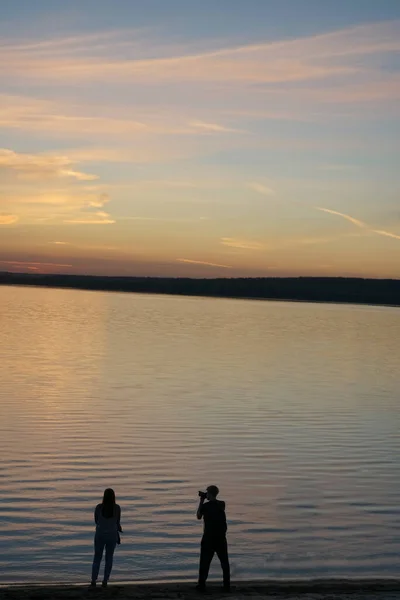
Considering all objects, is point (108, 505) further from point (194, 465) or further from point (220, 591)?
point (194, 465)

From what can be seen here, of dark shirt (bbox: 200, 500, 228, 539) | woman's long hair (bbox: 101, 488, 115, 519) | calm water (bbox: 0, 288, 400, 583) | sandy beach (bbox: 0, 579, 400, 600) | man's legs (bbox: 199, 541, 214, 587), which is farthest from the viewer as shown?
calm water (bbox: 0, 288, 400, 583)

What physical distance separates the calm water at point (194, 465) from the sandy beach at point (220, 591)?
4.77 feet

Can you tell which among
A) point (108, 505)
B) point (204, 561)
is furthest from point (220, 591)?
point (108, 505)

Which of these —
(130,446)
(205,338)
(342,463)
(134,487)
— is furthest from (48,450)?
(205,338)

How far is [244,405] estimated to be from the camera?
41688 mm

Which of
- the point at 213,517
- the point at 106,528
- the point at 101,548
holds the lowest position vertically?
the point at 101,548

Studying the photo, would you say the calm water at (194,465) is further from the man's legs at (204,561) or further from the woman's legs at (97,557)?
the man's legs at (204,561)

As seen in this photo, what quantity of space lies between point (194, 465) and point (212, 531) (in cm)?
1238

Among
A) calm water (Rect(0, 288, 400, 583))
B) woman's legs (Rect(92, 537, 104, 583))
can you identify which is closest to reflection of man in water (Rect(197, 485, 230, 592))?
woman's legs (Rect(92, 537, 104, 583))

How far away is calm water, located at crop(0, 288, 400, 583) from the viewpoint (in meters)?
19.0

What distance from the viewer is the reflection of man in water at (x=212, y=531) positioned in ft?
50.9

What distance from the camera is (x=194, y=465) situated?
27922mm

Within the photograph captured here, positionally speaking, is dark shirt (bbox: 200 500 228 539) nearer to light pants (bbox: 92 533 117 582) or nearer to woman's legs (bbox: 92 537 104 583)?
light pants (bbox: 92 533 117 582)

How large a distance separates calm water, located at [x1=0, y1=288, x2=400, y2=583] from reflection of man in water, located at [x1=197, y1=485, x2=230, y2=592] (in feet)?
6.19
